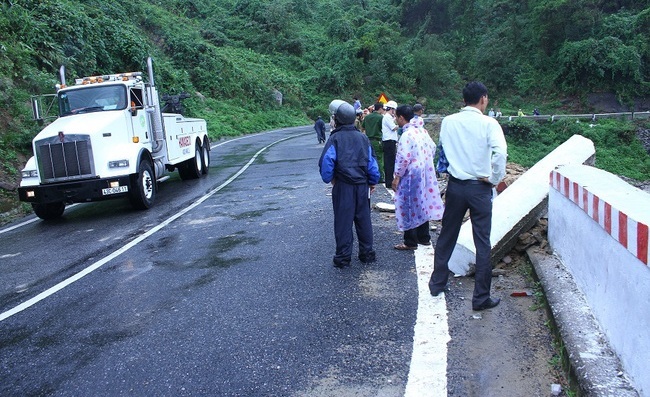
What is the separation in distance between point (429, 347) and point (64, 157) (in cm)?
844

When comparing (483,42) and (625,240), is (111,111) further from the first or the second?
(483,42)

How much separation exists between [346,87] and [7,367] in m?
55.6

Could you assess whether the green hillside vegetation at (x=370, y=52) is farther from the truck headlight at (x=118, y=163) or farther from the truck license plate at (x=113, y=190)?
the truck license plate at (x=113, y=190)

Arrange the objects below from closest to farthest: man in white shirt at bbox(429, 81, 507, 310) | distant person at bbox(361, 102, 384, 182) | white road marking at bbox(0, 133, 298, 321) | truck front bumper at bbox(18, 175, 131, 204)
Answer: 1. man in white shirt at bbox(429, 81, 507, 310)
2. white road marking at bbox(0, 133, 298, 321)
3. truck front bumper at bbox(18, 175, 131, 204)
4. distant person at bbox(361, 102, 384, 182)

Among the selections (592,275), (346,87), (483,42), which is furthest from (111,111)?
(483,42)

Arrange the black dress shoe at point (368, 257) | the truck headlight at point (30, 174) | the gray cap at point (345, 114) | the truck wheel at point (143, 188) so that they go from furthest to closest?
the truck wheel at point (143, 188), the truck headlight at point (30, 174), the black dress shoe at point (368, 257), the gray cap at point (345, 114)

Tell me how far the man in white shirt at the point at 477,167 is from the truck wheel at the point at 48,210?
8658mm

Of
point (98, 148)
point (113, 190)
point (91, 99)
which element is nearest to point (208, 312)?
point (113, 190)

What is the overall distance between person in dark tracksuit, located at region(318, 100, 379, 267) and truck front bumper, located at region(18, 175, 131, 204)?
18.4 ft

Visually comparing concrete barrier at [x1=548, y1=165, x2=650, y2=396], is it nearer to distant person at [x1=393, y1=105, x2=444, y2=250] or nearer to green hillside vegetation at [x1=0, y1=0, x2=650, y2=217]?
distant person at [x1=393, y1=105, x2=444, y2=250]

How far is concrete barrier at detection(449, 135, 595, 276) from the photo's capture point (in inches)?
226

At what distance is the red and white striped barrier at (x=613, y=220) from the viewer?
3.19 m

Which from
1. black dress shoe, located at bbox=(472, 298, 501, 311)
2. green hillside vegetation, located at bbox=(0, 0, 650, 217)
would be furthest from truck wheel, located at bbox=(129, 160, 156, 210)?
green hillside vegetation, located at bbox=(0, 0, 650, 217)

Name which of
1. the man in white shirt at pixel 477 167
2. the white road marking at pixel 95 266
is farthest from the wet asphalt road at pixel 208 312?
the man in white shirt at pixel 477 167
